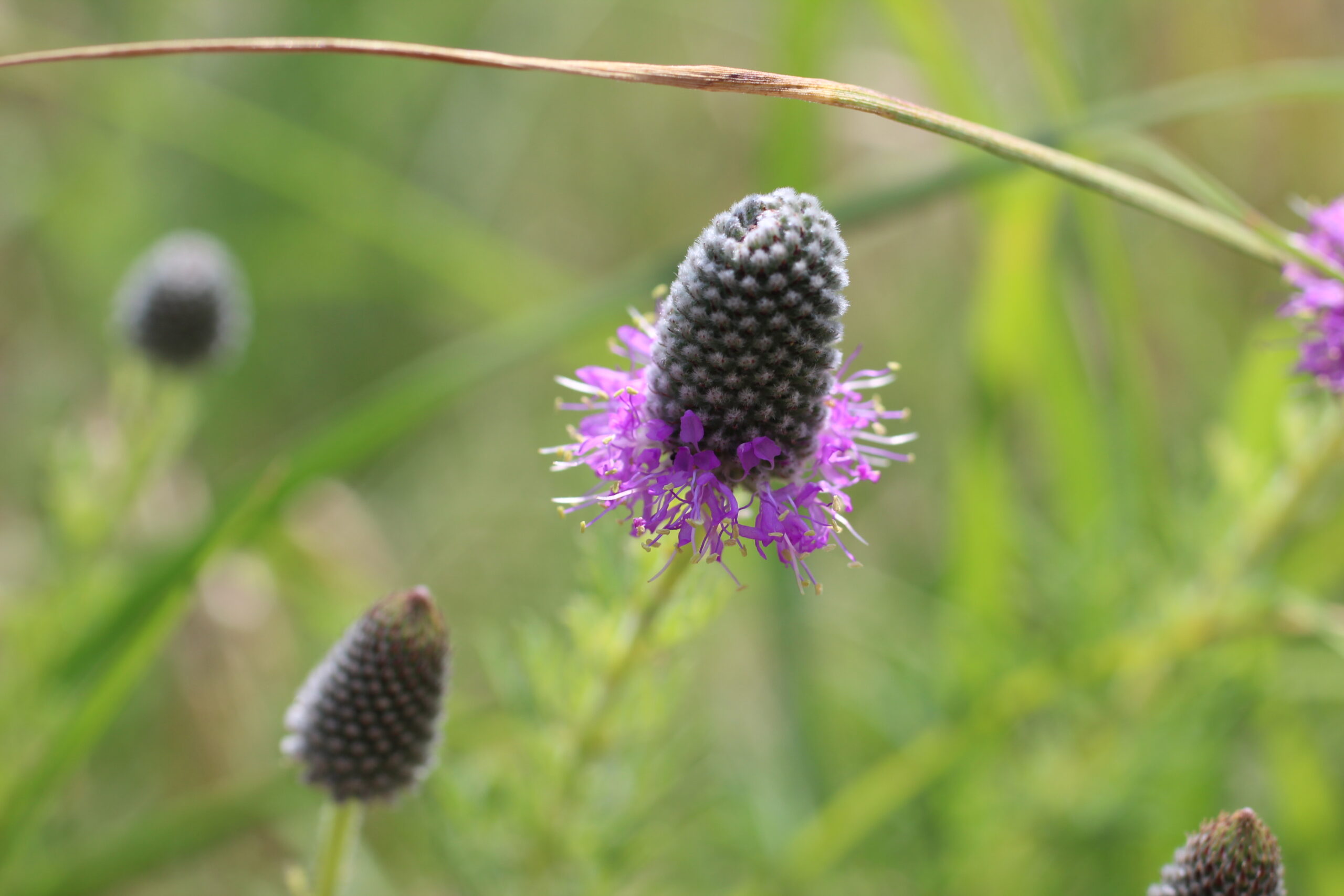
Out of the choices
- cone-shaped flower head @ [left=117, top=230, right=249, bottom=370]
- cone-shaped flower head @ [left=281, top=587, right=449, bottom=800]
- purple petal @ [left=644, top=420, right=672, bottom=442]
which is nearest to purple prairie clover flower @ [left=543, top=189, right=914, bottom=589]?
purple petal @ [left=644, top=420, right=672, bottom=442]

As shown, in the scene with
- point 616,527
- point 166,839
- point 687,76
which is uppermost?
point 687,76

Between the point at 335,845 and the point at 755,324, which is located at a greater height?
the point at 755,324

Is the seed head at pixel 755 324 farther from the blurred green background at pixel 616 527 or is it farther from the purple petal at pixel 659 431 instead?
the blurred green background at pixel 616 527

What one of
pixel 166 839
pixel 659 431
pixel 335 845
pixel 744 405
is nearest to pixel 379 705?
pixel 335 845

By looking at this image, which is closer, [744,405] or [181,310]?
[744,405]

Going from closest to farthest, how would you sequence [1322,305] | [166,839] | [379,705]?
[379,705] < [1322,305] < [166,839]

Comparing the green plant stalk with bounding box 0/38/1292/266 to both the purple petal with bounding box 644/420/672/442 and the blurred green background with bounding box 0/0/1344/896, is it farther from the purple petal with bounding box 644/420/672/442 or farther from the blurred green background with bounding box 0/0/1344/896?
the blurred green background with bounding box 0/0/1344/896

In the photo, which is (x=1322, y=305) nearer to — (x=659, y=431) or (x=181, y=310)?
(x=659, y=431)
